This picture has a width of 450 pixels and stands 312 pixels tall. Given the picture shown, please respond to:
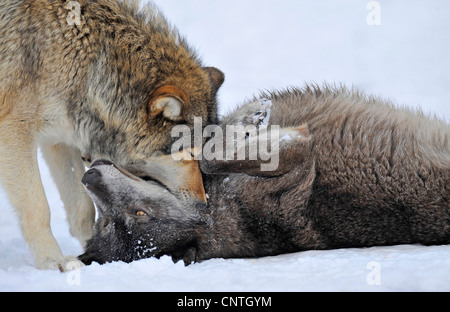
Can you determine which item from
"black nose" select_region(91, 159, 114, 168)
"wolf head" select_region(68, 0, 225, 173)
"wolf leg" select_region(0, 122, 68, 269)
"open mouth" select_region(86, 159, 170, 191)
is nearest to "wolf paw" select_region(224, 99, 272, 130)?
"wolf head" select_region(68, 0, 225, 173)

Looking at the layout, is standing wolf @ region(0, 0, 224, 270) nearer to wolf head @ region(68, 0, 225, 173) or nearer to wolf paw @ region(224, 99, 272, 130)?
wolf head @ region(68, 0, 225, 173)

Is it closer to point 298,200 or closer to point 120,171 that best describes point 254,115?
point 298,200

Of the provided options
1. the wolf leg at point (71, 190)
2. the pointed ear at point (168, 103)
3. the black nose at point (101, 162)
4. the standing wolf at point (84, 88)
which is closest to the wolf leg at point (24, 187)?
the standing wolf at point (84, 88)

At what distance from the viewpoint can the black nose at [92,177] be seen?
3.80 metres

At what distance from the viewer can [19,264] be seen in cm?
369

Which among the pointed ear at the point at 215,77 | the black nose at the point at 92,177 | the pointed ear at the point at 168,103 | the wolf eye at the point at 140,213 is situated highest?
the pointed ear at the point at 215,77

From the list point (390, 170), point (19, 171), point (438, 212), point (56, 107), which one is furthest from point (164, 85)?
point (438, 212)

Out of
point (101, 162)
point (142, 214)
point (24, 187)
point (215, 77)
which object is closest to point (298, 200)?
point (142, 214)

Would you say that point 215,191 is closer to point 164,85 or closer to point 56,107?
point 164,85

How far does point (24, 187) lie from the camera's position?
12.3ft

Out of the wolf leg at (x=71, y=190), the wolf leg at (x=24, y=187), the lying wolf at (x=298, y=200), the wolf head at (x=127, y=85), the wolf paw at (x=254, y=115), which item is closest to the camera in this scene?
the wolf leg at (x=24, y=187)

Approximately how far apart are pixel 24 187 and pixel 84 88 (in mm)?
870

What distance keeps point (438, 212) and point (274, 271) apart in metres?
1.40

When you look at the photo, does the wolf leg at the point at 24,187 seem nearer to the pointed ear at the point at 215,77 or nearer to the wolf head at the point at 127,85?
the wolf head at the point at 127,85
